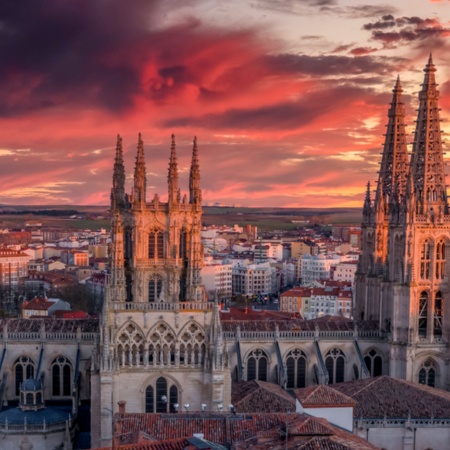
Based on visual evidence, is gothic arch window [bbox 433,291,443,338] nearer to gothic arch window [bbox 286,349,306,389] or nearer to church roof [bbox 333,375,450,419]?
church roof [bbox 333,375,450,419]

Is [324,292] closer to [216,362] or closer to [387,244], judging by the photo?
[387,244]

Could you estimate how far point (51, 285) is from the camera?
160625 mm

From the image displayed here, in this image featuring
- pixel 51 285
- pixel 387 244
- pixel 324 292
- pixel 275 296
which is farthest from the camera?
pixel 275 296

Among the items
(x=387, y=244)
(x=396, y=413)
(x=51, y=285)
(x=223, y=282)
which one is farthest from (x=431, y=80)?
(x=223, y=282)

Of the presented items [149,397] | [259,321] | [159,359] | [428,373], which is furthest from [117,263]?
[428,373]

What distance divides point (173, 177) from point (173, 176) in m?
0.11

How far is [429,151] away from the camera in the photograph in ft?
206

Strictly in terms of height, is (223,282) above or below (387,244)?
below

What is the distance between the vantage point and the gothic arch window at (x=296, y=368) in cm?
6125

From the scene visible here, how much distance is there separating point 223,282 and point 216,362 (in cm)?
13389

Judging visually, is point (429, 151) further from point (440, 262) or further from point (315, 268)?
point (315, 268)

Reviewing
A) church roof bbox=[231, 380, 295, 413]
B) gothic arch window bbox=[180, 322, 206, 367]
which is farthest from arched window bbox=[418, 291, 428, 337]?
gothic arch window bbox=[180, 322, 206, 367]

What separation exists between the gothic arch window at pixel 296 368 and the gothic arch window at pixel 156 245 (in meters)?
13.5

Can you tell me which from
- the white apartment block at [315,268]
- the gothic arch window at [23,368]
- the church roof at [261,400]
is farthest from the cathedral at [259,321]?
the white apartment block at [315,268]
